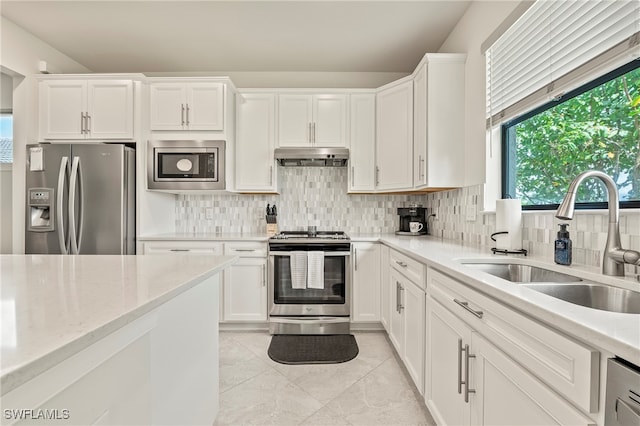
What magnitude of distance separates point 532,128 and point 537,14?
2.06 feet

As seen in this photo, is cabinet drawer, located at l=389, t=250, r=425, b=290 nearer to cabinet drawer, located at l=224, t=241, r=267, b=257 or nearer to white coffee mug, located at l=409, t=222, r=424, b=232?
white coffee mug, located at l=409, t=222, r=424, b=232

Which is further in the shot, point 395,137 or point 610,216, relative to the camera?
point 395,137

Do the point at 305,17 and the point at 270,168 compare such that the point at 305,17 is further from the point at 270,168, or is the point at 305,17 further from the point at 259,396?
the point at 259,396

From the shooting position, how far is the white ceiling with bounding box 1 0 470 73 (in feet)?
7.82

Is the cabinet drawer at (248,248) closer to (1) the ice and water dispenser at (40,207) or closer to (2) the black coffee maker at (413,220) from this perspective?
(2) the black coffee maker at (413,220)

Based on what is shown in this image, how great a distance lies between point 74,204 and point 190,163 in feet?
3.31

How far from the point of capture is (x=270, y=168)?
3.13 m

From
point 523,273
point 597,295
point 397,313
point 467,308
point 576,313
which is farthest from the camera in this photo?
point 397,313

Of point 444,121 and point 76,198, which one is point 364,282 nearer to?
point 444,121

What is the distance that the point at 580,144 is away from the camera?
153 centimetres

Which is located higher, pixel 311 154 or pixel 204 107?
pixel 204 107

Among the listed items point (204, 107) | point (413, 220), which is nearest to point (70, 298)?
point (204, 107)

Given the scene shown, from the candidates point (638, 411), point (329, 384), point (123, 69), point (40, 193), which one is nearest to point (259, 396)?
point (329, 384)

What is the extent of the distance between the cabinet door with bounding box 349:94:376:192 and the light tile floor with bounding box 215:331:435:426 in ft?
5.28
